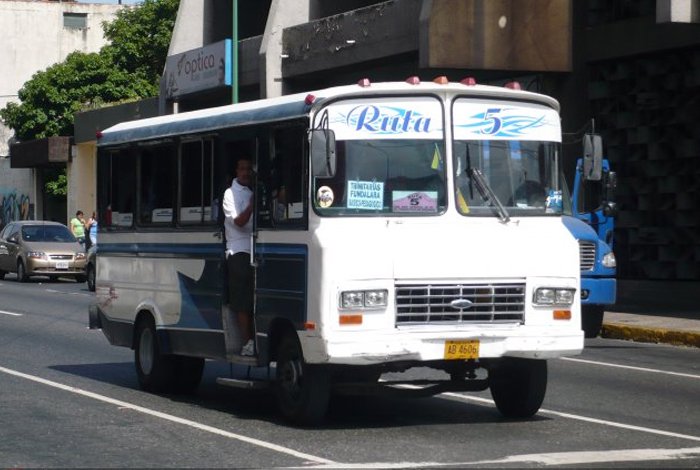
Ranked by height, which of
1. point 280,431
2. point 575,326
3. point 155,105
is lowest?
point 280,431

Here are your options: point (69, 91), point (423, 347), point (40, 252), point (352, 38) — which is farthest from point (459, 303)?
point (69, 91)

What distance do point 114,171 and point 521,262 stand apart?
514cm

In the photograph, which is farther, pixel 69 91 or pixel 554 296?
pixel 69 91

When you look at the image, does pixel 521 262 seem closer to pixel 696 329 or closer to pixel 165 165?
pixel 165 165

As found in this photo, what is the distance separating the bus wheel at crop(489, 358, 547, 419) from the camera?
1188 cm

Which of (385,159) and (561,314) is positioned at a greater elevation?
(385,159)

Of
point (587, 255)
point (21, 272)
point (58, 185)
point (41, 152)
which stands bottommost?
point (21, 272)

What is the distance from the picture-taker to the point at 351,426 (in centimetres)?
1157

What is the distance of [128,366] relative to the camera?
662 inches

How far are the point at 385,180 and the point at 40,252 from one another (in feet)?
93.3

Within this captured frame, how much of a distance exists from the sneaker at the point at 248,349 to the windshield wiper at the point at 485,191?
2253mm

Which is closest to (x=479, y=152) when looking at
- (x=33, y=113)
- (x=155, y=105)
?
(x=155, y=105)

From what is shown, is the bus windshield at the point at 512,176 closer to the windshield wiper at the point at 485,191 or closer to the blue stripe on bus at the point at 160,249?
the windshield wiper at the point at 485,191

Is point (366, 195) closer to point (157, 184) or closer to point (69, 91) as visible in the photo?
point (157, 184)
